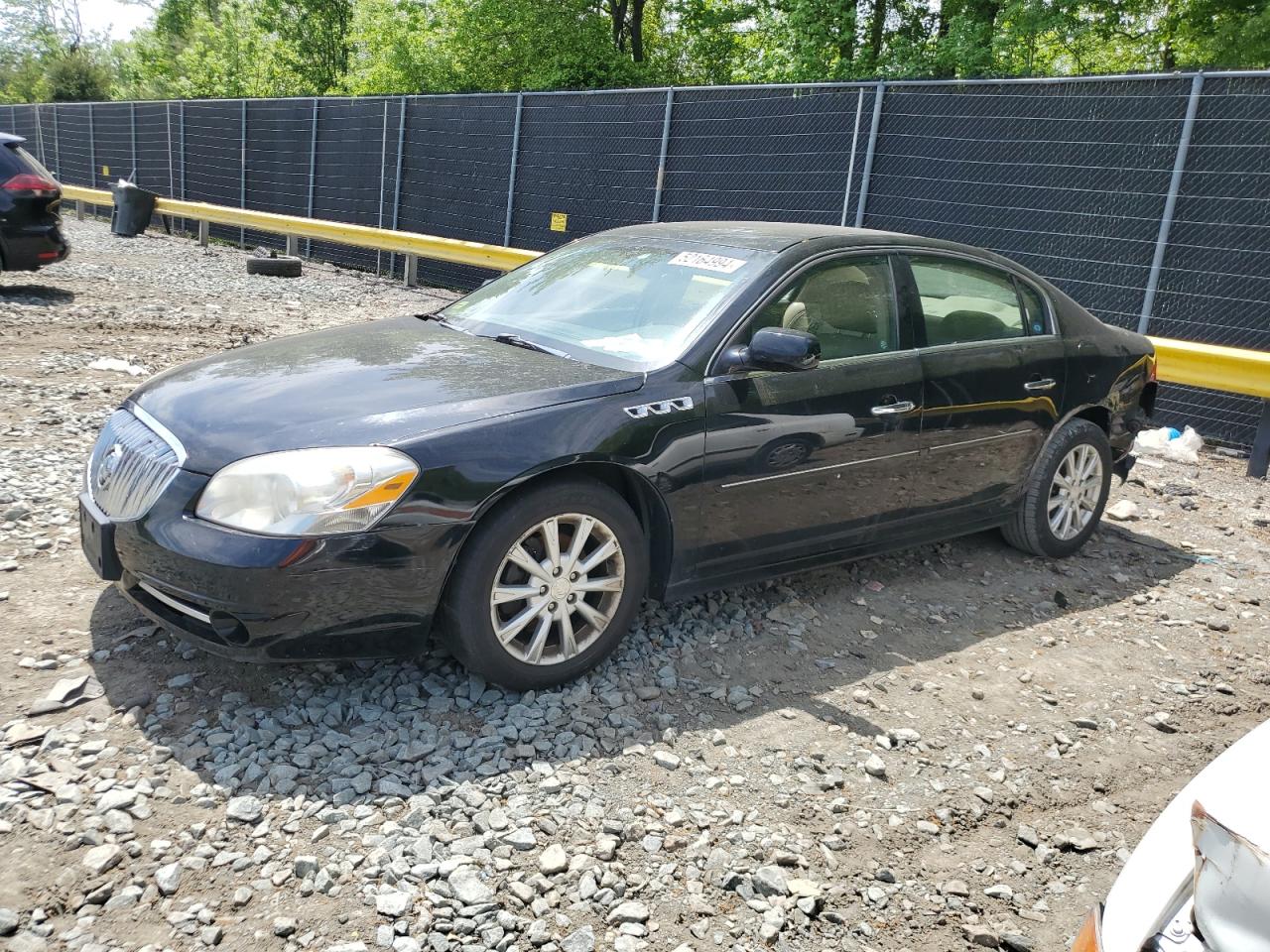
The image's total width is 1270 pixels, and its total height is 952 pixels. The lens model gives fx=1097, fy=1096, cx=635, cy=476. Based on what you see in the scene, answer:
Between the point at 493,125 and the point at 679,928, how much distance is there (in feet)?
45.6

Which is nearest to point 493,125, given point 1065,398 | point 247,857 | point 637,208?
point 637,208

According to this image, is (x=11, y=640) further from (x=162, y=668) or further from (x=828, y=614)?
(x=828, y=614)

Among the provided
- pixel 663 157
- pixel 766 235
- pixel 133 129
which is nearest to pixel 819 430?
pixel 766 235

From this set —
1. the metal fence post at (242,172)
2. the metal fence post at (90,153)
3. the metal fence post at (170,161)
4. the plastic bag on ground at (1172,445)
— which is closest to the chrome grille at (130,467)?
the plastic bag on ground at (1172,445)

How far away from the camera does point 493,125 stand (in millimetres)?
15164

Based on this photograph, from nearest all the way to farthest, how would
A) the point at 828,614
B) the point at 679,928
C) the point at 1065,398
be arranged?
the point at 679,928
the point at 828,614
the point at 1065,398

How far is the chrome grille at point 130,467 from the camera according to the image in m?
3.55

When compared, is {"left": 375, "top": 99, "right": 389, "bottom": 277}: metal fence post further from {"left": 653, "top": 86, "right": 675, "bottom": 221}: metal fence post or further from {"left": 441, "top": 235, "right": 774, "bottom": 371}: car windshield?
{"left": 441, "top": 235, "right": 774, "bottom": 371}: car windshield

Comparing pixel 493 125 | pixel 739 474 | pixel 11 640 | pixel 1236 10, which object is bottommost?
pixel 11 640

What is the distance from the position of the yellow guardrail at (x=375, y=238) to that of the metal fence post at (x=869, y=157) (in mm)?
3338

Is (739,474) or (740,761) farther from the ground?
(739,474)

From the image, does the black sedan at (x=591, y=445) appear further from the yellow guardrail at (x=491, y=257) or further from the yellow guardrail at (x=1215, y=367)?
the yellow guardrail at (x=1215, y=367)

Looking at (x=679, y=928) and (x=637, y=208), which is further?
(x=637, y=208)

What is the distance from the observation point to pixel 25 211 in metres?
11.0
